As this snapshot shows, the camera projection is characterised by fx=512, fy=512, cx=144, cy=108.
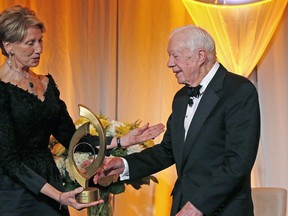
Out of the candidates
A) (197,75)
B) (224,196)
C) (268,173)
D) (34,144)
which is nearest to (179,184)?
(224,196)

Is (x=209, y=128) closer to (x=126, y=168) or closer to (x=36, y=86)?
(x=126, y=168)

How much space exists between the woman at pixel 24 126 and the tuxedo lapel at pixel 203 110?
0.50 meters

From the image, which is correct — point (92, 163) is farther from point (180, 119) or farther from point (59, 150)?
point (59, 150)

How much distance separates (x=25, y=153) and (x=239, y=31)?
182 centimetres

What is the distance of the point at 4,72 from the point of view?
6.76ft

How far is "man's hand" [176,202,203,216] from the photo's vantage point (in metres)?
1.89

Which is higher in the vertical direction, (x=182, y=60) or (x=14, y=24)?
(x=14, y=24)

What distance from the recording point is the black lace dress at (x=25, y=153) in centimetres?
195

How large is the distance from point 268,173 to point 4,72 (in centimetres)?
208

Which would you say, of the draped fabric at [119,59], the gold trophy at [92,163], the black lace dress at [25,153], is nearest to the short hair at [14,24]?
the black lace dress at [25,153]

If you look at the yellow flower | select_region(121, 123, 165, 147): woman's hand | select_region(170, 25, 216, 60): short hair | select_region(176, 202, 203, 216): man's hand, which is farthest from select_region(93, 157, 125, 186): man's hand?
select_region(170, 25, 216, 60): short hair

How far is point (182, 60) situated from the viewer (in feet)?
6.70

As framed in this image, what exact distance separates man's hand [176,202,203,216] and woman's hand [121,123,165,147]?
1.78 ft

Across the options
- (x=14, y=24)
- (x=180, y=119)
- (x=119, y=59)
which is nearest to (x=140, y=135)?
(x=180, y=119)
